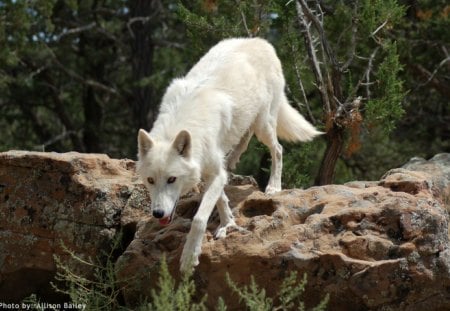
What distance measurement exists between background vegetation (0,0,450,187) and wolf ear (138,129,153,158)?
3.38 m

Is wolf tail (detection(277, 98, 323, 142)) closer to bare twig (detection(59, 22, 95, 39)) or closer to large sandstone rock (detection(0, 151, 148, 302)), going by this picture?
large sandstone rock (detection(0, 151, 148, 302))

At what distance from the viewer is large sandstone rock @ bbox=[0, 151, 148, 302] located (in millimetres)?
6586

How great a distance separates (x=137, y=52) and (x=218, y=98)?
1049cm

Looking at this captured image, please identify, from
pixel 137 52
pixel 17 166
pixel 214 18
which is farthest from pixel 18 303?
pixel 137 52

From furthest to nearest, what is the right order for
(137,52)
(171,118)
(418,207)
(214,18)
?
(137,52), (214,18), (171,118), (418,207)

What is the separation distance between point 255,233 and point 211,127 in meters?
1.01

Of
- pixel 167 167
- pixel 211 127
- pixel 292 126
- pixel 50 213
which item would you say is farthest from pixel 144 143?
pixel 292 126

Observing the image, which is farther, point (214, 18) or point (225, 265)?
point (214, 18)

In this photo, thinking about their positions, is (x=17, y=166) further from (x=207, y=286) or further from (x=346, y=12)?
(x=346, y=12)

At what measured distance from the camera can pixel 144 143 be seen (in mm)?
5895

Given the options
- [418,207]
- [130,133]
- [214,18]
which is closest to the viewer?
[418,207]

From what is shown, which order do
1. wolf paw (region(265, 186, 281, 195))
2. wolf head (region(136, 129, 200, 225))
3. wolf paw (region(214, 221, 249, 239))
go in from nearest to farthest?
wolf head (region(136, 129, 200, 225))
wolf paw (region(214, 221, 249, 239))
wolf paw (region(265, 186, 281, 195))

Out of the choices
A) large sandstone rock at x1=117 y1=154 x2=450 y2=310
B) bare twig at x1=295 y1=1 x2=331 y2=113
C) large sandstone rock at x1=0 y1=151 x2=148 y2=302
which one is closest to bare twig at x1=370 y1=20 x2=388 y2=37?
bare twig at x1=295 y1=1 x2=331 y2=113

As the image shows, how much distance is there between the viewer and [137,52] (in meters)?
16.6
